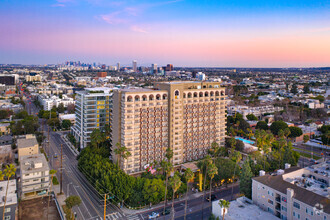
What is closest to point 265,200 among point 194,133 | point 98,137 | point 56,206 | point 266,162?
point 266,162

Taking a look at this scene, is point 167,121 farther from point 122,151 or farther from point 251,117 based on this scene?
point 251,117

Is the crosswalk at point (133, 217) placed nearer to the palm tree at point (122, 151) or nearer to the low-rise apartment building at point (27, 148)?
the palm tree at point (122, 151)

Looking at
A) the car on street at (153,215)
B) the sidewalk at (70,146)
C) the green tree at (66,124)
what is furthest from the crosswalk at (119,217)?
the green tree at (66,124)

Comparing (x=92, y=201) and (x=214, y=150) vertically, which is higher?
(x=214, y=150)

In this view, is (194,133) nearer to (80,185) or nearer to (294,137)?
(80,185)

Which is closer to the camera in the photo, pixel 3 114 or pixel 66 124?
pixel 66 124

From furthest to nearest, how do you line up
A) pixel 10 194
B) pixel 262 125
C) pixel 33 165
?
1. pixel 262 125
2. pixel 33 165
3. pixel 10 194

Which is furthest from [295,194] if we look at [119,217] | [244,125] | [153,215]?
[244,125]
